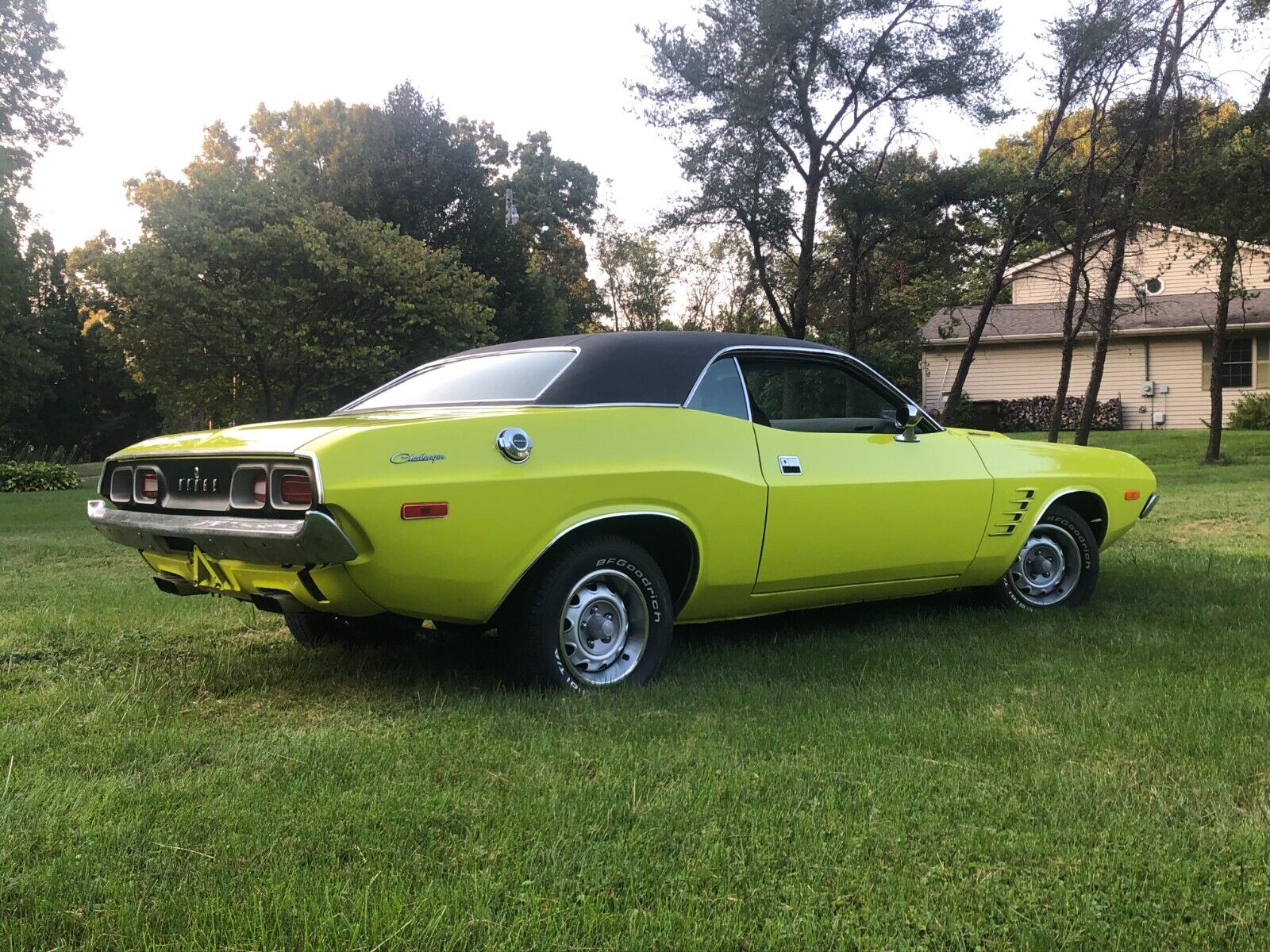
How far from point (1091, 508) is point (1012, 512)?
87 centimetres

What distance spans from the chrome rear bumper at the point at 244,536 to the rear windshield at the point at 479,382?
1.08 metres

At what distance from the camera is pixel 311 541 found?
3342 mm

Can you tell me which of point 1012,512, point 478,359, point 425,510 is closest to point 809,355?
point 1012,512

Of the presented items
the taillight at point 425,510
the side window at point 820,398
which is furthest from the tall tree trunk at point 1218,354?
the taillight at point 425,510

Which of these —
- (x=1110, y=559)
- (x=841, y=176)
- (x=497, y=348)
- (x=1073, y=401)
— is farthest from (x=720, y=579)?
(x=1073, y=401)

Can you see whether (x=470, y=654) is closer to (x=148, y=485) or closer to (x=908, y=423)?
(x=148, y=485)

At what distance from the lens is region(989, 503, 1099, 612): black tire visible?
5715 mm

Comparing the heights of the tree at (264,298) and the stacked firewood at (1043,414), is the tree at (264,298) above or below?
above

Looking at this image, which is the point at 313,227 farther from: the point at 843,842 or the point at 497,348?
the point at 843,842

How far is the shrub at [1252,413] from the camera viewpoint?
2508cm

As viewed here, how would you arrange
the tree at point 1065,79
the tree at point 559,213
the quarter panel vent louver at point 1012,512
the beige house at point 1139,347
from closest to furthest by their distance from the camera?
the quarter panel vent louver at point 1012,512 < the tree at point 1065,79 < the beige house at point 1139,347 < the tree at point 559,213

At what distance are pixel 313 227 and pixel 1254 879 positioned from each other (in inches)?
836

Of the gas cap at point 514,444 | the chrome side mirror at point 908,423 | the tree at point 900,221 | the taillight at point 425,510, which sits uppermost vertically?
the tree at point 900,221

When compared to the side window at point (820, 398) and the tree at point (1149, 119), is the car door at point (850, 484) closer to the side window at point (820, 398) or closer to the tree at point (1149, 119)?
the side window at point (820, 398)
